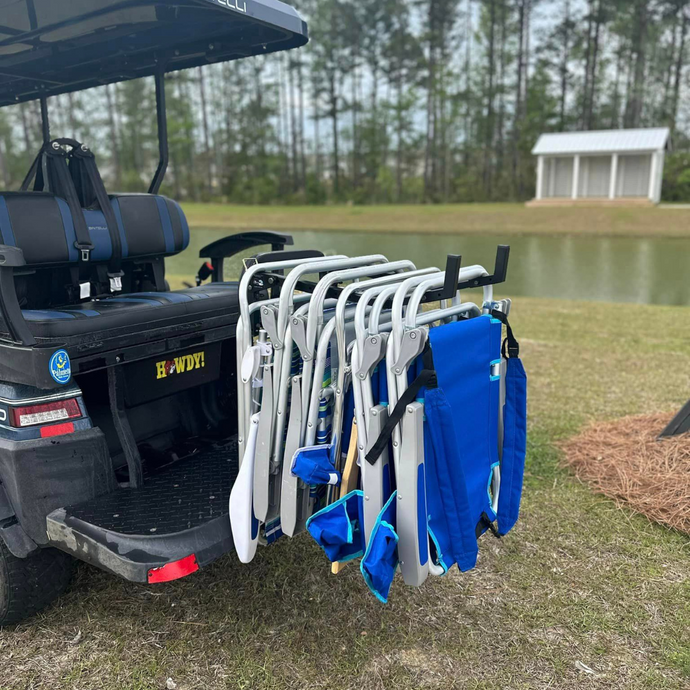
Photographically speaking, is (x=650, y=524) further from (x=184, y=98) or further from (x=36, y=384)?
(x=184, y=98)

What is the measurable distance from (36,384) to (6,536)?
541mm

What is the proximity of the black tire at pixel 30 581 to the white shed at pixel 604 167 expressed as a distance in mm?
31198

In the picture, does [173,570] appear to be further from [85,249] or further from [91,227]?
[91,227]

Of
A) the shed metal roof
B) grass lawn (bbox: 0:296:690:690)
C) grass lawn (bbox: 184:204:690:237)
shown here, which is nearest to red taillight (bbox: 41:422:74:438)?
grass lawn (bbox: 0:296:690:690)

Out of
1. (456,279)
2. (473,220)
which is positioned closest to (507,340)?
(456,279)

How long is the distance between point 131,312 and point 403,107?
42019mm


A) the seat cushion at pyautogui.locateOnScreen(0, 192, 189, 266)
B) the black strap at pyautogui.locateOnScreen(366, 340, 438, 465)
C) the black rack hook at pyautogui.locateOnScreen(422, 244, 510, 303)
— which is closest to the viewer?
the black strap at pyautogui.locateOnScreen(366, 340, 438, 465)

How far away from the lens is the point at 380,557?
6.35 feet

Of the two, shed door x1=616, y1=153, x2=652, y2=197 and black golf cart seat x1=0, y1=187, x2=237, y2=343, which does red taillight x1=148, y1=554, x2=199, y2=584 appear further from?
shed door x1=616, y1=153, x2=652, y2=197

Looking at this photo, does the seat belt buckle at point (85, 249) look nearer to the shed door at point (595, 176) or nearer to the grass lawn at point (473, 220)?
the grass lawn at point (473, 220)

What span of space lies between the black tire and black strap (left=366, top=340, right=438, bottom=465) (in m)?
1.42

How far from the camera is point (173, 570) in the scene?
2111mm

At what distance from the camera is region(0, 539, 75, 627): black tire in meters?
2.41

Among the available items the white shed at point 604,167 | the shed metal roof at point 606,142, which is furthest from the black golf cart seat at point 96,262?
the shed metal roof at point 606,142
